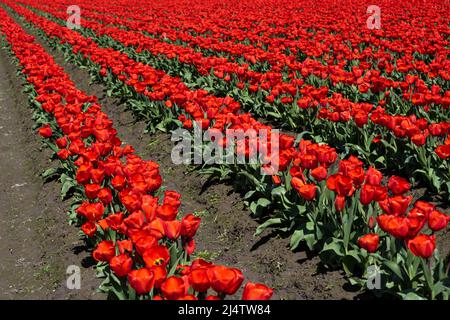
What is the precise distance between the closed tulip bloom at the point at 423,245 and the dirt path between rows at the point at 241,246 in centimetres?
120

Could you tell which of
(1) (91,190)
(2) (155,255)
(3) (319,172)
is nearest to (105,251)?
(2) (155,255)

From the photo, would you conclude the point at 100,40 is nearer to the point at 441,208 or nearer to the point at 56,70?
the point at 56,70

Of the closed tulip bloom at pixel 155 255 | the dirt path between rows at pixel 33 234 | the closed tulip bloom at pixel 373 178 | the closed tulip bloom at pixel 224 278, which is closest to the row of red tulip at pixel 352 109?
the closed tulip bloom at pixel 373 178

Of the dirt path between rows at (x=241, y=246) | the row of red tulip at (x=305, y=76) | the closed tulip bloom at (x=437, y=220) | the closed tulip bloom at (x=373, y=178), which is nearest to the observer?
the closed tulip bloom at (x=437, y=220)

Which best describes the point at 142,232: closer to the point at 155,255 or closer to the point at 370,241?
the point at 155,255

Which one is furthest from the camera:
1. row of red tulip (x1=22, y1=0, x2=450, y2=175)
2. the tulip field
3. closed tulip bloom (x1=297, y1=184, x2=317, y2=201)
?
row of red tulip (x1=22, y1=0, x2=450, y2=175)

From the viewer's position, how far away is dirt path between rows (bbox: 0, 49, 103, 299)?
4715 mm

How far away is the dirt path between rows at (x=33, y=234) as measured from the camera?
186 inches

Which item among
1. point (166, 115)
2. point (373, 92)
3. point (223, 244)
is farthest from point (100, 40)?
point (223, 244)

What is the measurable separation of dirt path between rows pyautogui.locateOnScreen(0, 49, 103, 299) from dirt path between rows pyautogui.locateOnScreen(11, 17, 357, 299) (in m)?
1.43

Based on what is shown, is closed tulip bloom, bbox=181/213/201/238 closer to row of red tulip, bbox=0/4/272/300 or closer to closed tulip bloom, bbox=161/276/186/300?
row of red tulip, bbox=0/4/272/300

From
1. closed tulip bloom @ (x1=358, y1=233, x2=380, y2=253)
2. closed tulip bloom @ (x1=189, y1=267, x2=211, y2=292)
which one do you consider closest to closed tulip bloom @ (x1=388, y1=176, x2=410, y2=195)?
closed tulip bloom @ (x1=358, y1=233, x2=380, y2=253)

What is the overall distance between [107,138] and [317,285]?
10.1 ft

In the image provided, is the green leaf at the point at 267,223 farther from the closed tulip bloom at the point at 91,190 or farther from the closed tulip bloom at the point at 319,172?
the closed tulip bloom at the point at 91,190
